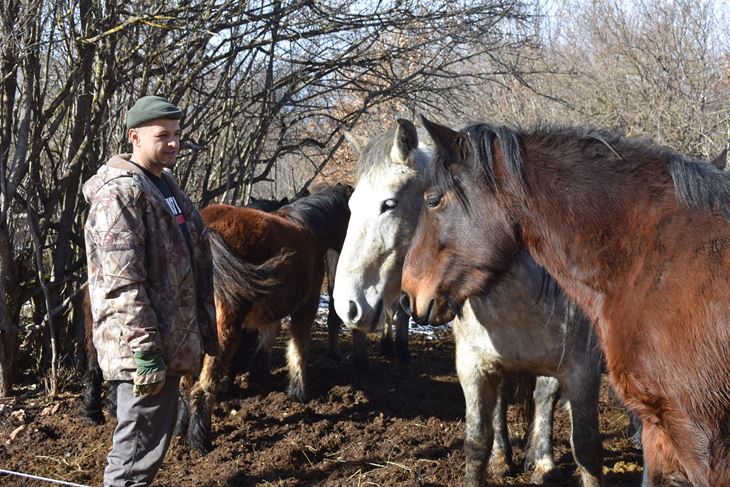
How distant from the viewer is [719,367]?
7.89 ft

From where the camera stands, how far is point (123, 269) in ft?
10.0

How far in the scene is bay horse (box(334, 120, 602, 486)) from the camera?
400 cm

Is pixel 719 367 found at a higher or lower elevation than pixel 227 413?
higher

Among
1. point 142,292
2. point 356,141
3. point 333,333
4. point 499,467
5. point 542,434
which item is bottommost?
point 499,467

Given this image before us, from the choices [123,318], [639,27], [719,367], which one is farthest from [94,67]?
[639,27]

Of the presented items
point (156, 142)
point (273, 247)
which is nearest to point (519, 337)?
point (156, 142)

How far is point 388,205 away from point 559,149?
1.47 metres

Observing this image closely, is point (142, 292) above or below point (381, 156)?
below

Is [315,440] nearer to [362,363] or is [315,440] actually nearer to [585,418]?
[585,418]

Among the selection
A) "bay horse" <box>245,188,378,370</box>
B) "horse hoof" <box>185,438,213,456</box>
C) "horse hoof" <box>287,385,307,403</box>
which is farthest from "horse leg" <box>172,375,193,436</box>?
"bay horse" <box>245,188,378,370</box>

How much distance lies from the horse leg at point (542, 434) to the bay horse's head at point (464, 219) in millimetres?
1934

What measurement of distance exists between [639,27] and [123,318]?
10773mm

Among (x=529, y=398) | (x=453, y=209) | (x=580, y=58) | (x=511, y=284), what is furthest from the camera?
(x=580, y=58)

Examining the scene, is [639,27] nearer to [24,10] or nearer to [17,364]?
[24,10]
